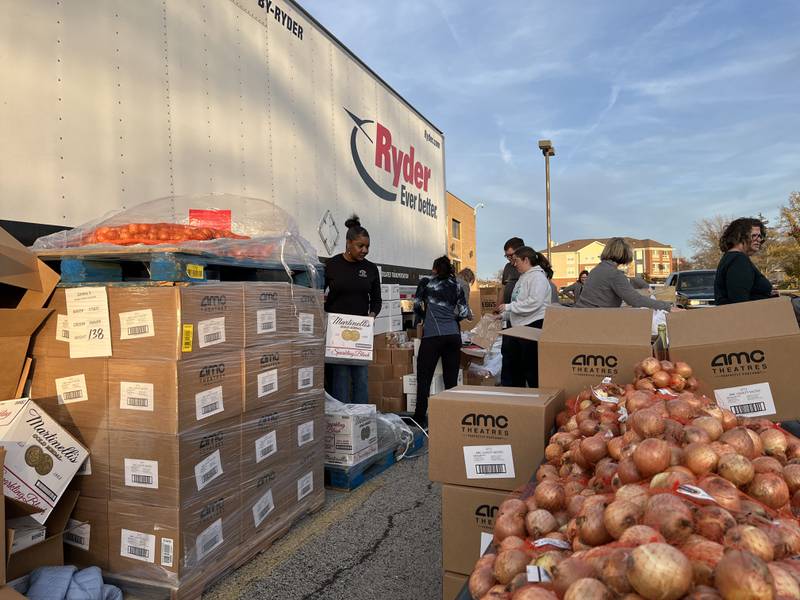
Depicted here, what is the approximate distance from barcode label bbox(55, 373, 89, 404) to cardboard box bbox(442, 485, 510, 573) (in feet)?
6.05

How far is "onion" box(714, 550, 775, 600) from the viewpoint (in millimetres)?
880

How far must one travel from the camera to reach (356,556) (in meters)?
3.12

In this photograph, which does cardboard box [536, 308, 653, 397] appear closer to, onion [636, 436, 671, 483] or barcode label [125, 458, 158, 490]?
onion [636, 436, 671, 483]

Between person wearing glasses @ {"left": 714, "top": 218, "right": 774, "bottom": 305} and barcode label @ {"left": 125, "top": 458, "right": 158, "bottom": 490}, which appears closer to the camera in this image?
barcode label @ {"left": 125, "top": 458, "right": 158, "bottom": 490}

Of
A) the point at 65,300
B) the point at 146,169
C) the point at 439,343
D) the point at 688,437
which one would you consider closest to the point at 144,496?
the point at 65,300

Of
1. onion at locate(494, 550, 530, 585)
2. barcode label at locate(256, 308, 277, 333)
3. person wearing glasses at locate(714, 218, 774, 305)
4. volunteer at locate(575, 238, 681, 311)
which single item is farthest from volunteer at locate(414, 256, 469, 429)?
onion at locate(494, 550, 530, 585)

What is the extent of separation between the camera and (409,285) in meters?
8.23

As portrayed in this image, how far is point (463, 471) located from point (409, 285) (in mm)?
5989

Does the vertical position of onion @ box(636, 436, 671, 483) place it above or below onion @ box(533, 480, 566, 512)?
above

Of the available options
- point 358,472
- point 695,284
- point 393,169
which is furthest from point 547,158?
point 358,472

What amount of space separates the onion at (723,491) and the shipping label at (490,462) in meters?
0.99

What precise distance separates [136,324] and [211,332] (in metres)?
0.35

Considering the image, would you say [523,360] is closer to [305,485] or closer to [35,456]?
[305,485]

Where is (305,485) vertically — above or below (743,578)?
below
